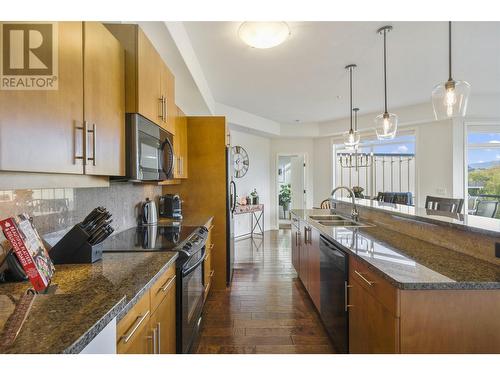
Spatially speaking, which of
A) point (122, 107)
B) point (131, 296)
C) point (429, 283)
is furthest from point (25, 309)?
point (429, 283)

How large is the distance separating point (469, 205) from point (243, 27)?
542cm

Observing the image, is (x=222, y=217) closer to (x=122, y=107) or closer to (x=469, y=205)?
(x=122, y=107)

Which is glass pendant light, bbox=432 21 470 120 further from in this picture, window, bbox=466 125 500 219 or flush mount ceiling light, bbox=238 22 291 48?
window, bbox=466 125 500 219

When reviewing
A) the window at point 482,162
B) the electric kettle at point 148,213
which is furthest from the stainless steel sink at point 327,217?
the window at point 482,162

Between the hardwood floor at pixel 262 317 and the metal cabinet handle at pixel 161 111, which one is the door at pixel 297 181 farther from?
the metal cabinet handle at pixel 161 111

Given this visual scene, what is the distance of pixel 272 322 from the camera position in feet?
7.86

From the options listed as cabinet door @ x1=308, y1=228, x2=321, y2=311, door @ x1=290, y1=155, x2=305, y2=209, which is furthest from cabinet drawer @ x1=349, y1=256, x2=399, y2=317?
door @ x1=290, y1=155, x2=305, y2=209

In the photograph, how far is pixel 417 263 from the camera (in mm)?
1385

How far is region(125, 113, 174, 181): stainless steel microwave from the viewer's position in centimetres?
159

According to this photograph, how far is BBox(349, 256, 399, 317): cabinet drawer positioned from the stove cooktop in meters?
1.08

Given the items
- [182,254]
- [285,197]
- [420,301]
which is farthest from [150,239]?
[285,197]

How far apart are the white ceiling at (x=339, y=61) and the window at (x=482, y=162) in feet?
2.75

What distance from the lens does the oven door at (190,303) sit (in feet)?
5.28
